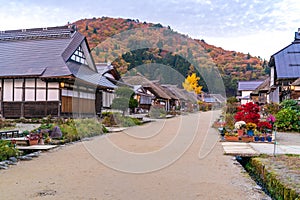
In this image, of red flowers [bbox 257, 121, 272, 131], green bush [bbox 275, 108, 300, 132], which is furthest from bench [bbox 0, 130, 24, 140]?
green bush [bbox 275, 108, 300, 132]

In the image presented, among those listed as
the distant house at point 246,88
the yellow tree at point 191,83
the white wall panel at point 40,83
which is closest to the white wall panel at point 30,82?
the white wall panel at point 40,83

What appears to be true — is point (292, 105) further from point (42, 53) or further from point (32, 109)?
point (42, 53)

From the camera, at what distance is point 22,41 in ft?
70.4

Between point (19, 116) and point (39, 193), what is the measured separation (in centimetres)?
1404

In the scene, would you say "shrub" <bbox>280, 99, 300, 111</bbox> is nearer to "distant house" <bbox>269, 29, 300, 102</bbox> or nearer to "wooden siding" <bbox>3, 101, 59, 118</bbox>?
"distant house" <bbox>269, 29, 300, 102</bbox>

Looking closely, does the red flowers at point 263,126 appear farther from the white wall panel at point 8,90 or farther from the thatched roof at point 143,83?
the thatched roof at point 143,83

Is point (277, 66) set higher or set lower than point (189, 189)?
higher

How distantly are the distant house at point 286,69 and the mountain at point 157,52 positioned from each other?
7687 mm

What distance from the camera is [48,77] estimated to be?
53.3 feet

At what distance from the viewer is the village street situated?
4.69m

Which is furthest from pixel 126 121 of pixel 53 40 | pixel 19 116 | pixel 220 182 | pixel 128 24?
pixel 128 24

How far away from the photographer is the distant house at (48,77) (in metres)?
17.1

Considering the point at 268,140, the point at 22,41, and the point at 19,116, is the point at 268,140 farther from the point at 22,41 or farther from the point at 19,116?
the point at 22,41

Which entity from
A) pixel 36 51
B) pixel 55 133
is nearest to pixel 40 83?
pixel 36 51
